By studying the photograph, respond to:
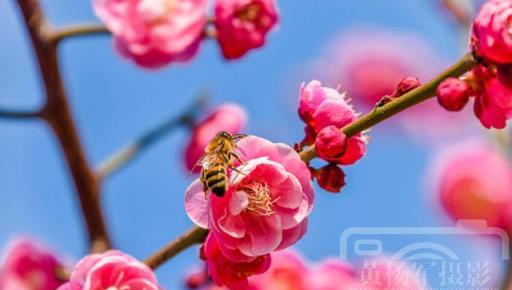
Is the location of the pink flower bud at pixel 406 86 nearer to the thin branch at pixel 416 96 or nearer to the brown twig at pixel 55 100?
the thin branch at pixel 416 96

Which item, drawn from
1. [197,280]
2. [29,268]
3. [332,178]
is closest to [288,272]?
[197,280]

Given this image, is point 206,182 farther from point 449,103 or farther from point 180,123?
point 180,123

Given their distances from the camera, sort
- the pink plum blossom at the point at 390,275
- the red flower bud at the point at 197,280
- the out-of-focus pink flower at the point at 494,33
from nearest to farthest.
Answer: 1. the out-of-focus pink flower at the point at 494,33
2. the pink plum blossom at the point at 390,275
3. the red flower bud at the point at 197,280

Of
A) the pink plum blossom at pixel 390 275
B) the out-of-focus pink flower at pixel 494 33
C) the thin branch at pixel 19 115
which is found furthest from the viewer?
the thin branch at pixel 19 115

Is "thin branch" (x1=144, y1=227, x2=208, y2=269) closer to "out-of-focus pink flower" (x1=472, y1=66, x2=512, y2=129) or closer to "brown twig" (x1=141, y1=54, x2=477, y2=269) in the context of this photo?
"brown twig" (x1=141, y1=54, x2=477, y2=269)

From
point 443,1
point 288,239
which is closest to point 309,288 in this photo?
point 288,239

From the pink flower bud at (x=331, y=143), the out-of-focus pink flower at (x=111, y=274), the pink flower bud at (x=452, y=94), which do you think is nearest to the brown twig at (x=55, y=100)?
the out-of-focus pink flower at (x=111, y=274)

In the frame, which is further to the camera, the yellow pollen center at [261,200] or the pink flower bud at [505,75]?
the yellow pollen center at [261,200]

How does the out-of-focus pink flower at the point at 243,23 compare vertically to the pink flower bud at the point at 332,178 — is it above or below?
below
